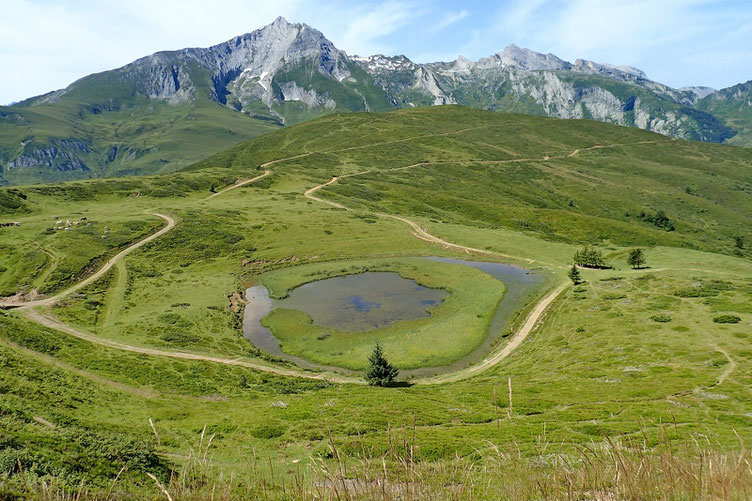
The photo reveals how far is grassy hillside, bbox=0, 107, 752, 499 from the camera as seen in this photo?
6.59 metres

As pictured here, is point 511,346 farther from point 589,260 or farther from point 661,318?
point 589,260

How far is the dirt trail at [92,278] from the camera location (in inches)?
2359

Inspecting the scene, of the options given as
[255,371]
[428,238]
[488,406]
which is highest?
[428,238]

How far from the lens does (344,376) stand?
152ft

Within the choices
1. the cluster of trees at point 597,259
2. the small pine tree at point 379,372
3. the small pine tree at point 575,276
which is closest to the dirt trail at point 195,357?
the small pine tree at point 379,372

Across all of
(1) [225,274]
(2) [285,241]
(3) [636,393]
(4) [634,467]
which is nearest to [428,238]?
(2) [285,241]

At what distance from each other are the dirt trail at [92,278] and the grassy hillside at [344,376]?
6.16ft

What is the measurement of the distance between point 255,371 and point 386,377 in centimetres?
1583

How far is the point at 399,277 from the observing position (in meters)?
82.5

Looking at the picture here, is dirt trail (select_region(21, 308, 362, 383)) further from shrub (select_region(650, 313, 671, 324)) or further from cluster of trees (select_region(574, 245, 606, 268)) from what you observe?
cluster of trees (select_region(574, 245, 606, 268))

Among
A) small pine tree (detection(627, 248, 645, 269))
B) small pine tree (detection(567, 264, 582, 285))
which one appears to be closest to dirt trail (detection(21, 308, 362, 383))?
small pine tree (detection(567, 264, 582, 285))

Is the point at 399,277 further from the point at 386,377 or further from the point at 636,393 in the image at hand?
the point at 636,393

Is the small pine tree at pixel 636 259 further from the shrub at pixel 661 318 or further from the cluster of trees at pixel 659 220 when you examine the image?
the cluster of trees at pixel 659 220

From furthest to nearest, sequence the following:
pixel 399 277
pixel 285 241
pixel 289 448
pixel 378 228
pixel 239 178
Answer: pixel 239 178 → pixel 378 228 → pixel 285 241 → pixel 399 277 → pixel 289 448
